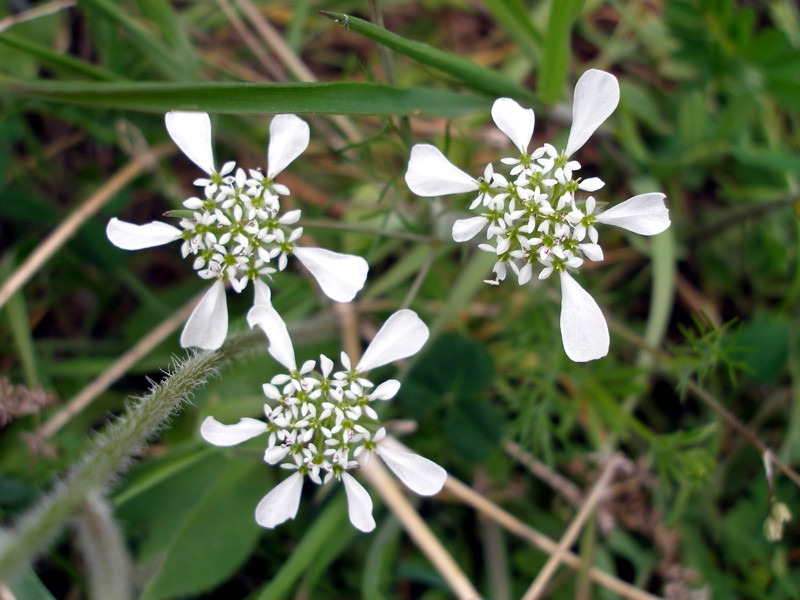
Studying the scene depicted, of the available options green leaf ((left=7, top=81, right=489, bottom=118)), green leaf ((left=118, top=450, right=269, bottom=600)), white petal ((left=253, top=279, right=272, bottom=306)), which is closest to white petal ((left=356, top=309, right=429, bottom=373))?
white petal ((left=253, top=279, right=272, bottom=306))

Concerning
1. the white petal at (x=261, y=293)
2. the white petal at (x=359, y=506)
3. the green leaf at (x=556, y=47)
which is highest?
the green leaf at (x=556, y=47)

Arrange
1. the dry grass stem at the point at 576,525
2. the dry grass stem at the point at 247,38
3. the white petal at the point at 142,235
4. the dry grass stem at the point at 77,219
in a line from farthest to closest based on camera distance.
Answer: the dry grass stem at the point at 247,38
the dry grass stem at the point at 77,219
the dry grass stem at the point at 576,525
the white petal at the point at 142,235

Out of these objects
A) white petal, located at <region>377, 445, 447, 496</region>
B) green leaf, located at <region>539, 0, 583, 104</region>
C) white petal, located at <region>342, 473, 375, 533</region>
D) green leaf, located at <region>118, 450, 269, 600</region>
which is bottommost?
green leaf, located at <region>118, 450, 269, 600</region>

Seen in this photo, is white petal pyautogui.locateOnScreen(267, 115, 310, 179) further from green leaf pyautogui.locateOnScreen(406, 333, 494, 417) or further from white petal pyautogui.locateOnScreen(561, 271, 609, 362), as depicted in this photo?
green leaf pyautogui.locateOnScreen(406, 333, 494, 417)

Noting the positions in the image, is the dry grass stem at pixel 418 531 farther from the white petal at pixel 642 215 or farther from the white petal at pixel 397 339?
the white petal at pixel 642 215

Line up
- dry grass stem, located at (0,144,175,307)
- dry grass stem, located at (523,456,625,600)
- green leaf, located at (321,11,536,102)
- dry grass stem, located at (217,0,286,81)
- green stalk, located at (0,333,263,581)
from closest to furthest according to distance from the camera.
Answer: green stalk, located at (0,333,263,581) → green leaf, located at (321,11,536,102) → dry grass stem, located at (523,456,625,600) → dry grass stem, located at (0,144,175,307) → dry grass stem, located at (217,0,286,81)

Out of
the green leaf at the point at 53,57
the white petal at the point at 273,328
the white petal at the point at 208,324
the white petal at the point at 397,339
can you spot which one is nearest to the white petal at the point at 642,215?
the white petal at the point at 397,339

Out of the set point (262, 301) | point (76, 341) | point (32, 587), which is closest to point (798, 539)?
point (262, 301)
